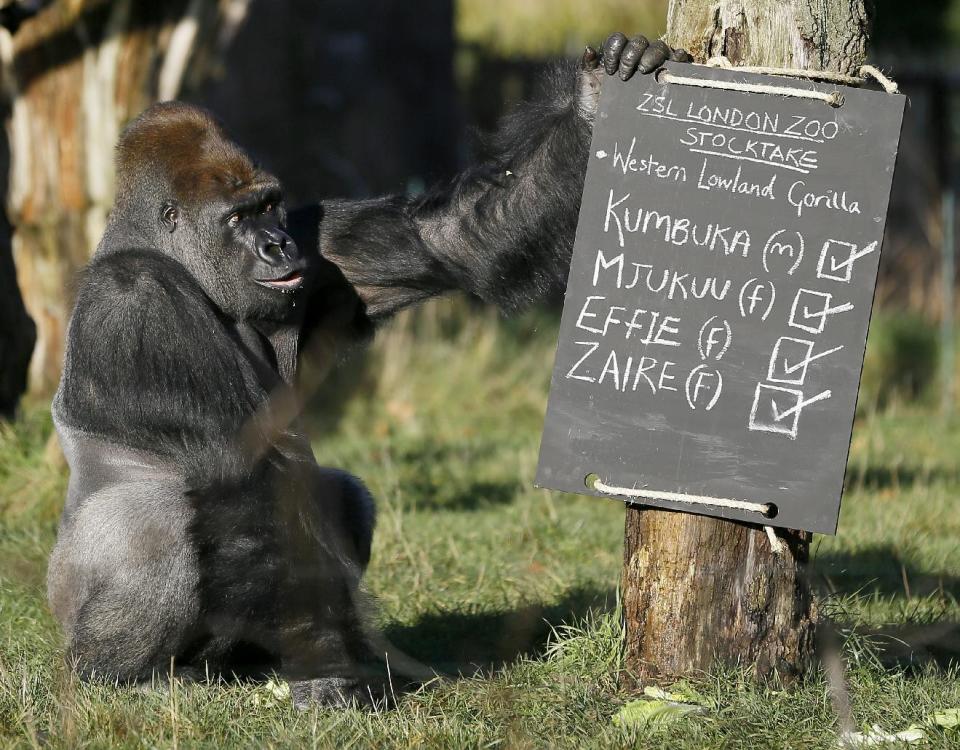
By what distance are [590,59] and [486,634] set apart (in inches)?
65.1

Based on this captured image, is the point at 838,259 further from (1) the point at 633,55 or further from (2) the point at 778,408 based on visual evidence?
(1) the point at 633,55

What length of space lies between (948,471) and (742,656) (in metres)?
3.25

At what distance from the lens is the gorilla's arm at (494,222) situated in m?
3.40

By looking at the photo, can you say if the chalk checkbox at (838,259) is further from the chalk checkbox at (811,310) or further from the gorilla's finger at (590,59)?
the gorilla's finger at (590,59)

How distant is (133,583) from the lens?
316cm

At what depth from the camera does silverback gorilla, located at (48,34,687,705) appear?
3.14 metres

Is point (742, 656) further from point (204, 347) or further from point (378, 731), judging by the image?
point (204, 347)

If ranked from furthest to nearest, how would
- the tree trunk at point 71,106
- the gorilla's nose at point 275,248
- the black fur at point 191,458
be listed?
1. the tree trunk at point 71,106
2. the gorilla's nose at point 275,248
3. the black fur at point 191,458

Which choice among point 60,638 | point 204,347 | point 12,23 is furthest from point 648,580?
point 12,23

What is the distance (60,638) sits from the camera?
11.8 ft

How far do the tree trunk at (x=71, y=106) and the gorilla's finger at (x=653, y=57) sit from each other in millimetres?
3746

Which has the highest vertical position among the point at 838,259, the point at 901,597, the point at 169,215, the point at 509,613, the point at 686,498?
the point at 838,259

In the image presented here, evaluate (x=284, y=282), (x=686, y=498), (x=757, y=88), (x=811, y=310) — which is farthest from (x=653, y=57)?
(x=284, y=282)

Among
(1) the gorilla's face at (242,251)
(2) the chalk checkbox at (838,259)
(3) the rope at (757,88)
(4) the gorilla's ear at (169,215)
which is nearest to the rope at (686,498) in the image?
(2) the chalk checkbox at (838,259)
